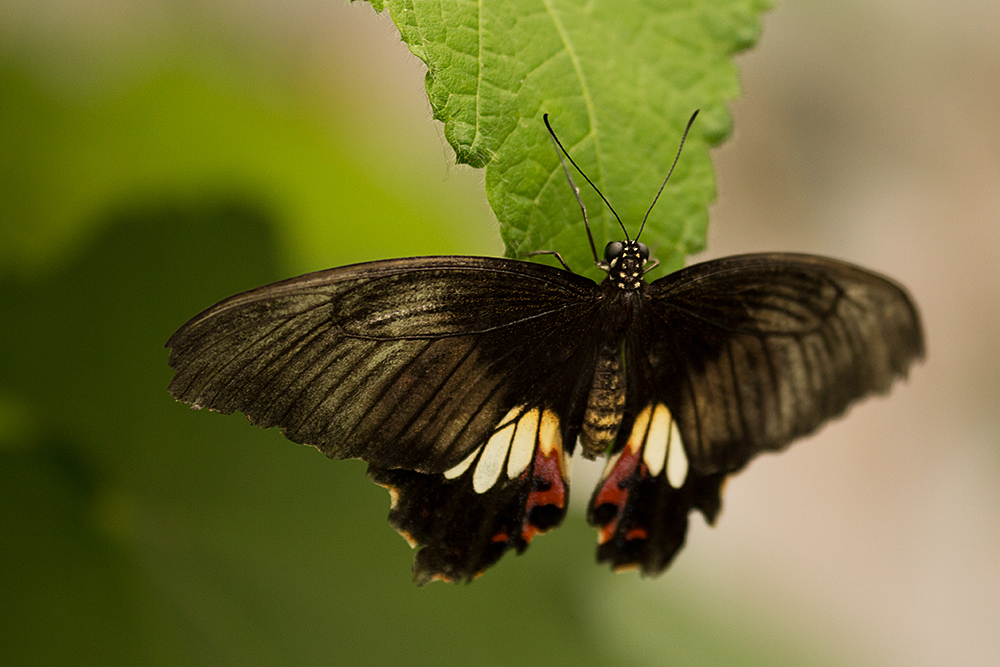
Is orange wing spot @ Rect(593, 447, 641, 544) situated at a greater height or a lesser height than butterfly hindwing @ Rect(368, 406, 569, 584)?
greater

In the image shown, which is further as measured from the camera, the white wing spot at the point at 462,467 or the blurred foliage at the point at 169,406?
the blurred foliage at the point at 169,406

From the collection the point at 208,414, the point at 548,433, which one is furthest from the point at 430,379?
the point at 208,414

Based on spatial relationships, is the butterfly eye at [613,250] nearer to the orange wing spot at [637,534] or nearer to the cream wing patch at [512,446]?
the cream wing patch at [512,446]

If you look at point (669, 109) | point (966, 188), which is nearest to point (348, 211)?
point (669, 109)

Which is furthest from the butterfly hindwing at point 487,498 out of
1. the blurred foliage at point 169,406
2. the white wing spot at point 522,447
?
the blurred foliage at point 169,406

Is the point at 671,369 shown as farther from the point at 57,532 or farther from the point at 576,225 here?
the point at 57,532

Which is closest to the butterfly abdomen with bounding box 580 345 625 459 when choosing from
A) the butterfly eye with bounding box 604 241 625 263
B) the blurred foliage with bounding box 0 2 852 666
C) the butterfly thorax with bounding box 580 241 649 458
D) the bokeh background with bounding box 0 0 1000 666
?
the butterfly thorax with bounding box 580 241 649 458

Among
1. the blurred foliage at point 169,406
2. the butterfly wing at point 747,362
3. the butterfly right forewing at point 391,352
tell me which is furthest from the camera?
the blurred foliage at point 169,406

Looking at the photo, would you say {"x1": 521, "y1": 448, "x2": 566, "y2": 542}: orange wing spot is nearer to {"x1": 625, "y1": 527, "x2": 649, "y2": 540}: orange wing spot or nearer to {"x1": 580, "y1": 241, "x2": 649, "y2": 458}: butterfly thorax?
{"x1": 580, "y1": 241, "x2": 649, "y2": 458}: butterfly thorax
